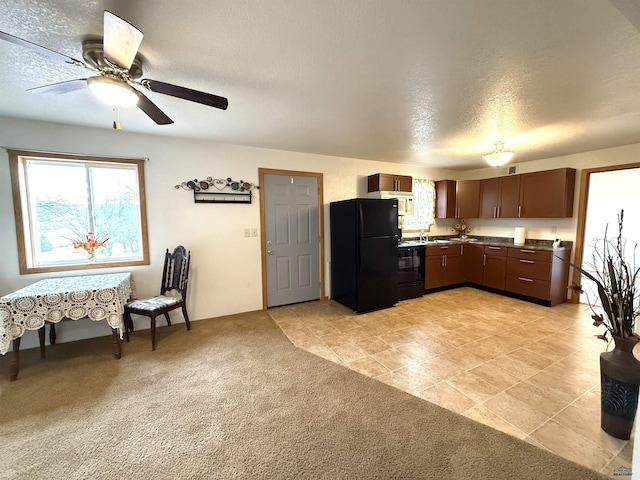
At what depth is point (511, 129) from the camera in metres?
2.94

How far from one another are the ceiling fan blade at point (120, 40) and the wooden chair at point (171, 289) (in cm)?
214

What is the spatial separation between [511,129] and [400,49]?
224cm

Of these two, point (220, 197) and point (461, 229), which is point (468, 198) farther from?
point (220, 197)

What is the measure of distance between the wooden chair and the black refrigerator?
7.12 feet

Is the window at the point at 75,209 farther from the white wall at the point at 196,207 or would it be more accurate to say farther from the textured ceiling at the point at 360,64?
the textured ceiling at the point at 360,64

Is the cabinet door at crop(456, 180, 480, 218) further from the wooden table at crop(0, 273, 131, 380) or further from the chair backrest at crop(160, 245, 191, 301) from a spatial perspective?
the wooden table at crop(0, 273, 131, 380)

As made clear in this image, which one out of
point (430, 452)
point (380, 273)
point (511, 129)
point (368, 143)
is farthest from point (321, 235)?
point (430, 452)

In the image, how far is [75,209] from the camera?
2.94 m

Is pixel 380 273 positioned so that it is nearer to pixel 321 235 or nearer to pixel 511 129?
pixel 321 235

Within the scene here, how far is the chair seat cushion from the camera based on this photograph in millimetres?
2725

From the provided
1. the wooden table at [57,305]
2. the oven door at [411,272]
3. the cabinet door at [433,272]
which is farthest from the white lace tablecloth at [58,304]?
the cabinet door at [433,272]

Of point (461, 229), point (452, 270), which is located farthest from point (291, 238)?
point (461, 229)

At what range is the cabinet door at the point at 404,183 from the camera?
15.0 ft

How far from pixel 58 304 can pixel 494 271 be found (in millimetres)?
5973
